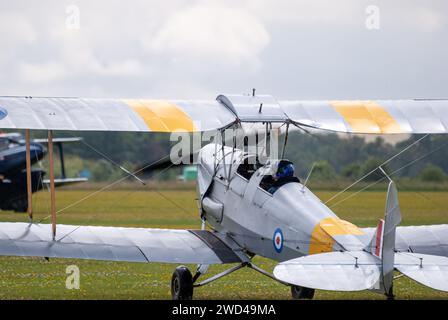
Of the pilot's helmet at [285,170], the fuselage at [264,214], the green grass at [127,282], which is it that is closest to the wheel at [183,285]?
the green grass at [127,282]

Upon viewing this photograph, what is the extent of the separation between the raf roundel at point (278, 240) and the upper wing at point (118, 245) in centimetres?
88

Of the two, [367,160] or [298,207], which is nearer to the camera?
[298,207]

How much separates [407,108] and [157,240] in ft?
11.4

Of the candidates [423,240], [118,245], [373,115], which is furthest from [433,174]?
[118,245]

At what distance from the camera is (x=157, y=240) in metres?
10.8

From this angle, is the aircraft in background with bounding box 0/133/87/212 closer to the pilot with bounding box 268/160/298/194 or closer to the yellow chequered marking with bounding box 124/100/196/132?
the yellow chequered marking with bounding box 124/100/196/132

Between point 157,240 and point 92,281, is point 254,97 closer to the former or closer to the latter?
point 157,240

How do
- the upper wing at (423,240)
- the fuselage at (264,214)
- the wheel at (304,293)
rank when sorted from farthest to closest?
the wheel at (304,293), the upper wing at (423,240), the fuselage at (264,214)

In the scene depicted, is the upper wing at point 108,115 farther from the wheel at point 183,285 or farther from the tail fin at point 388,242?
the tail fin at point 388,242

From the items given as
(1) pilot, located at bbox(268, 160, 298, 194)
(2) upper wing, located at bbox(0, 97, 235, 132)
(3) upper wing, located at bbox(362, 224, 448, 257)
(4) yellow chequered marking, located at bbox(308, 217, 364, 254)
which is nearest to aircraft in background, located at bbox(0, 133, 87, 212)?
(2) upper wing, located at bbox(0, 97, 235, 132)

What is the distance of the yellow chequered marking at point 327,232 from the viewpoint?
926 cm

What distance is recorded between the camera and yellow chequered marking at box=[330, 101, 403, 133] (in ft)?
37.0

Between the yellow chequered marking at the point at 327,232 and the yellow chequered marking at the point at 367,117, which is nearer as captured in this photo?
the yellow chequered marking at the point at 327,232
